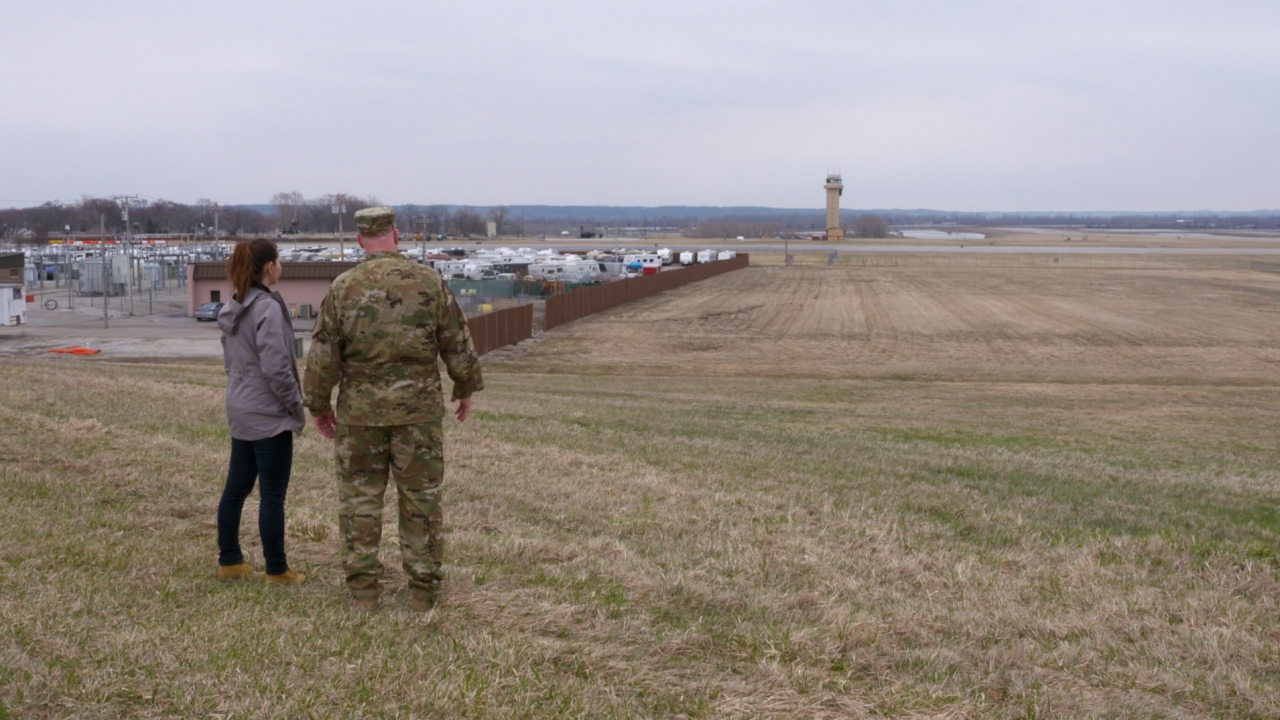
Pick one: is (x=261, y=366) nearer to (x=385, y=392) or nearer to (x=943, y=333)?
(x=385, y=392)

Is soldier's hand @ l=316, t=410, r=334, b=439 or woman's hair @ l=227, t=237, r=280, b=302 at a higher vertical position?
woman's hair @ l=227, t=237, r=280, b=302

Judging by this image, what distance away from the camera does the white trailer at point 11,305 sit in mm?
49219

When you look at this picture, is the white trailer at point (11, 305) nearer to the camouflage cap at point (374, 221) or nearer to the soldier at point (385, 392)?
the camouflage cap at point (374, 221)

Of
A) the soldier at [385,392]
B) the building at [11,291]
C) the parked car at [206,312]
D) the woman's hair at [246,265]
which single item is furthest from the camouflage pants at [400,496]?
the parked car at [206,312]

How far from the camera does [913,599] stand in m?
6.52

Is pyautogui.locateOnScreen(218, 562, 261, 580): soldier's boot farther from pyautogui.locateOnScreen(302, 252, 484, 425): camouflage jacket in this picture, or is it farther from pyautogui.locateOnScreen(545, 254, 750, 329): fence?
pyautogui.locateOnScreen(545, 254, 750, 329): fence

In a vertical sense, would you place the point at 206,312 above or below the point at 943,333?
above

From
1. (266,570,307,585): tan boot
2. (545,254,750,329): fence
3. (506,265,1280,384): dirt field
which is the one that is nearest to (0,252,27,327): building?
(545,254,750,329): fence

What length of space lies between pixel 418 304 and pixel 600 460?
18.8 ft

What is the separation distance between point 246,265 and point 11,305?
50.7 meters

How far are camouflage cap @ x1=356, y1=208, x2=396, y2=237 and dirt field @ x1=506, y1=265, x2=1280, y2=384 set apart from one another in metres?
28.3

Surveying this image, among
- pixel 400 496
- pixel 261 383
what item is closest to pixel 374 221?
pixel 261 383

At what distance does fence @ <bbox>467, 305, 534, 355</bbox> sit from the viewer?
125 ft

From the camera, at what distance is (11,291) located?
49.8 m
